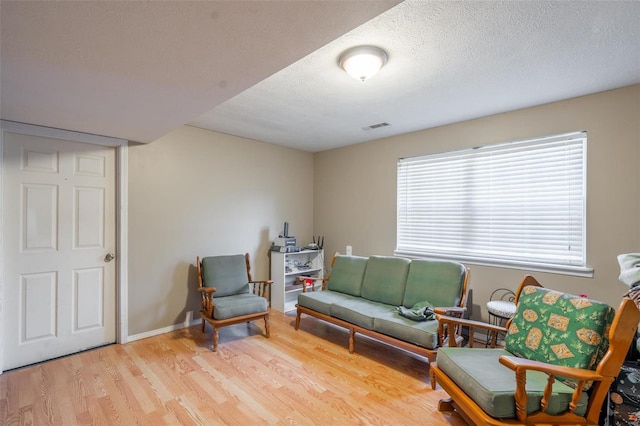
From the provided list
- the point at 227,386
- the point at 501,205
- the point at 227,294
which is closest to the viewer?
the point at 227,386

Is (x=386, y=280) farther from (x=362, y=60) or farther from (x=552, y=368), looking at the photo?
(x=362, y=60)

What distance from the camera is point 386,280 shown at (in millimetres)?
3432

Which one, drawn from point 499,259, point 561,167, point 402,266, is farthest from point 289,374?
point 561,167

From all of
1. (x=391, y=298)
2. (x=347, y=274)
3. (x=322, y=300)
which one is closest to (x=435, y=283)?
(x=391, y=298)

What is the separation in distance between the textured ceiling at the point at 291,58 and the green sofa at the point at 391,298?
5.64ft

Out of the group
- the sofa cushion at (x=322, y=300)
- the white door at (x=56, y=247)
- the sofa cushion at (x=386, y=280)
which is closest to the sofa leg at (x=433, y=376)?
the sofa cushion at (x=386, y=280)

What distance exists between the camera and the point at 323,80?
8.15 ft

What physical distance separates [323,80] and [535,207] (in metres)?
2.46

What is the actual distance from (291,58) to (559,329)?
2.21 metres

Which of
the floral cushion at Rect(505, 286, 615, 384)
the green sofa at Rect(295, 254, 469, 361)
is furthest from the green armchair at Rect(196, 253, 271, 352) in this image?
the floral cushion at Rect(505, 286, 615, 384)

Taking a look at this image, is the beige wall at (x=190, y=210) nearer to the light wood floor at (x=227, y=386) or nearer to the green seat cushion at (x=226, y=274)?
the green seat cushion at (x=226, y=274)

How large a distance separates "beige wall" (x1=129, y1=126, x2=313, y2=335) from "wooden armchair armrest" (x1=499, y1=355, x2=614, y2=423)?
339 centimetres

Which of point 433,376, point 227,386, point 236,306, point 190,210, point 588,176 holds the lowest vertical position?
point 227,386

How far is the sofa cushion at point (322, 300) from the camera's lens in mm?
3371
